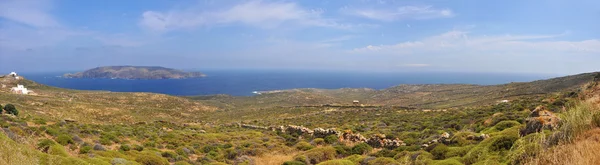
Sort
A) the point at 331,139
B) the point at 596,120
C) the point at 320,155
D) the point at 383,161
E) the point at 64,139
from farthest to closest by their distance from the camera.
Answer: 1. the point at 331,139
2. the point at 320,155
3. the point at 64,139
4. the point at 383,161
5. the point at 596,120

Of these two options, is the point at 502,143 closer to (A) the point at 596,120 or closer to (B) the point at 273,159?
(A) the point at 596,120

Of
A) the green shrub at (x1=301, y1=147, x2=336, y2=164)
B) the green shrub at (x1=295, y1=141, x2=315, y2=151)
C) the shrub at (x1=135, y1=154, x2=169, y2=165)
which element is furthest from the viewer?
the green shrub at (x1=295, y1=141, x2=315, y2=151)

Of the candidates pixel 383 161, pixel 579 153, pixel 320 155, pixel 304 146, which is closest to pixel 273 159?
pixel 320 155

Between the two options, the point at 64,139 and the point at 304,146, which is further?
the point at 304,146

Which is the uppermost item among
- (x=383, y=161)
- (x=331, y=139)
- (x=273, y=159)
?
(x=383, y=161)

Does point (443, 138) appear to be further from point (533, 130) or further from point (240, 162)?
point (240, 162)

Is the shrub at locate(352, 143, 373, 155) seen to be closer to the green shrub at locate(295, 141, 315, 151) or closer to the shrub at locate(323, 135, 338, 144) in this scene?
the shrub at locate(323, 135, 338, 144)

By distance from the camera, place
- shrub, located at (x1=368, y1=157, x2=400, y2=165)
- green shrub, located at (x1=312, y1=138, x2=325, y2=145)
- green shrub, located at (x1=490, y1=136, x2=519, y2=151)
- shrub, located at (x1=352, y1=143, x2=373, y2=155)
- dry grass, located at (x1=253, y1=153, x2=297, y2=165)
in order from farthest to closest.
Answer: green shrub, located at (x1=312, y1=138, x2=325, y2=145) → shrub, located at (x1=352, y1=143, x2=373, y2=155) → dry grass, located at (x1=253, y1=153, x2=297, y2=165) → shrub, located at (x1=368, y1=157, x2=400, y2=165) → green shrub, located at (x1=490, y1=136, x2=519, y2=151)

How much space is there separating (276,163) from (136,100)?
71.6 meters

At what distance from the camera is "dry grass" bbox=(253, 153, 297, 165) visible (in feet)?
47.4

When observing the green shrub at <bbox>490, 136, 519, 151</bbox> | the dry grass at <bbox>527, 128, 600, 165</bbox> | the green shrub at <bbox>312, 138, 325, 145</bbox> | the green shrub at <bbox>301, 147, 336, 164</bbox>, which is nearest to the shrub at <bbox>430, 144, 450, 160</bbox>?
the green shrub at <bbox>490, 136, 519, 151</bbox>

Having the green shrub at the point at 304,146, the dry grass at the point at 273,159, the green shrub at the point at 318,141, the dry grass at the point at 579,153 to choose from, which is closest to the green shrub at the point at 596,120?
the dry grass at the point at 579,153

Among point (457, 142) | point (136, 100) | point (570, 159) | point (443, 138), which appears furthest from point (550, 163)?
point (136, 100)

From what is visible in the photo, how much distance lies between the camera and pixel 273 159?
49.8 ft
